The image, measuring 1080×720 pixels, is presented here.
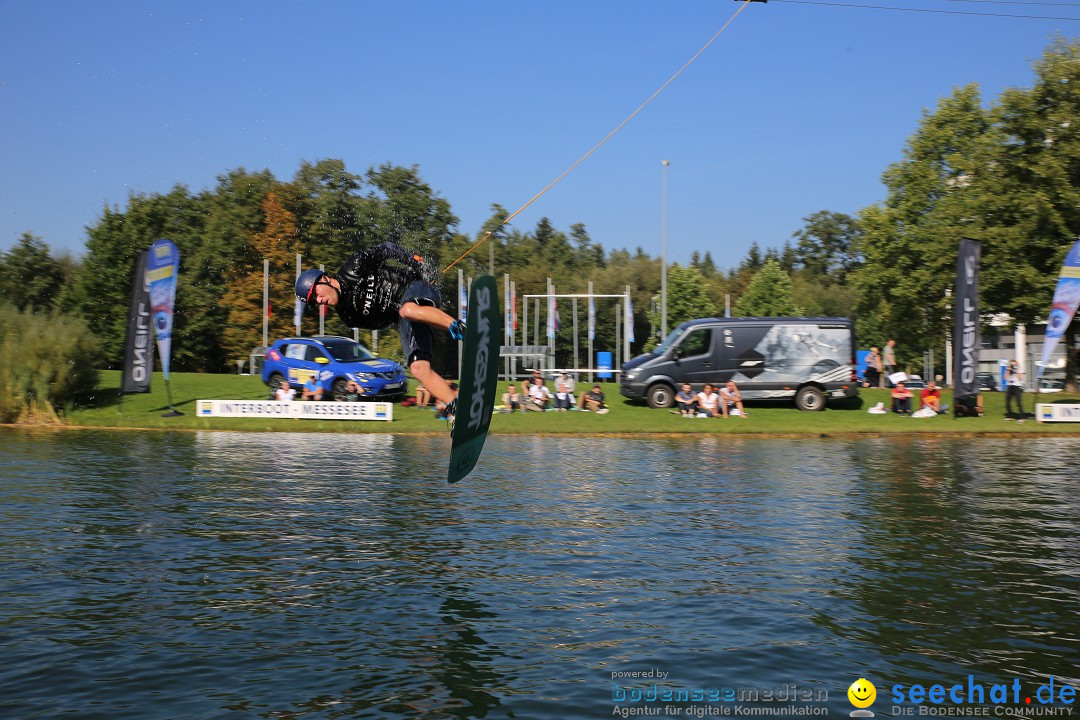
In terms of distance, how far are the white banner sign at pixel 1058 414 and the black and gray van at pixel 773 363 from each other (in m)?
5.72

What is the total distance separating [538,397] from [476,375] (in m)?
21.7

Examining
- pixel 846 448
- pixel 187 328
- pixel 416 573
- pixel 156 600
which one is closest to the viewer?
pixel 156 600

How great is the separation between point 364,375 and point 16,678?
24.8 metres

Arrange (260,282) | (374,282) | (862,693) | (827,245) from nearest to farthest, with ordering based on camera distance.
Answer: (862,693)
(374,282)
(260,282)
(827,245)

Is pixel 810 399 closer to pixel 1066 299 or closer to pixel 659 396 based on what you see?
pixel 659 396

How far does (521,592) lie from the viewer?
941cm

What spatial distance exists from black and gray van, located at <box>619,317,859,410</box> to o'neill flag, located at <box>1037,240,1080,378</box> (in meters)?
5.98

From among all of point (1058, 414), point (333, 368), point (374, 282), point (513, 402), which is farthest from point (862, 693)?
point (1058, 414)

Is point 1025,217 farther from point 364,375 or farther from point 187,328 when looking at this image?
point 187,328

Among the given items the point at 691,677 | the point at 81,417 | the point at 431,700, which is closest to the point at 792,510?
the point at 691,677

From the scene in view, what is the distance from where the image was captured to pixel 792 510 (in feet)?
46.5

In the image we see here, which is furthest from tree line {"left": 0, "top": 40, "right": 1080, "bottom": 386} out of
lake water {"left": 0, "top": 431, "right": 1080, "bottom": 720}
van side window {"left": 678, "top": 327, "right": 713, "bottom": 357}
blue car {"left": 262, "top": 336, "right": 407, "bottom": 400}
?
lake water {"left": 0, "top": 431, "right": 1080, "bottom": 720}

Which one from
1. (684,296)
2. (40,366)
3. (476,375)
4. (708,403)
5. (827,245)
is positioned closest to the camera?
(476,375)

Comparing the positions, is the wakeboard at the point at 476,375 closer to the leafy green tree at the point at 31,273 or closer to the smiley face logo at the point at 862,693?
the smiley face logo at the point at 862,693
